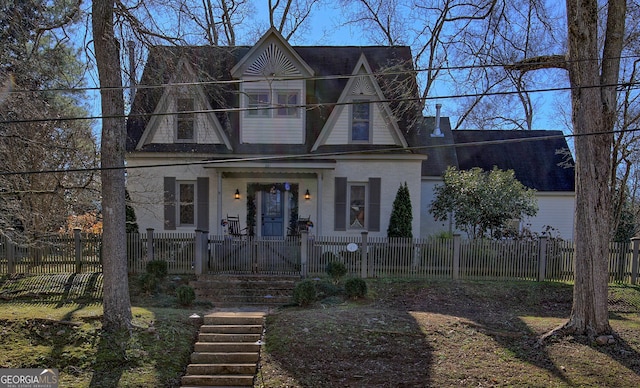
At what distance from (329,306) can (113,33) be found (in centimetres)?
720

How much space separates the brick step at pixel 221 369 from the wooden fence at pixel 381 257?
4.83m

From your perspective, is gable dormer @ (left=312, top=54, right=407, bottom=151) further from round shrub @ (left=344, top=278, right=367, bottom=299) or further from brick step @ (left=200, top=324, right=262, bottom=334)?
brick step @ (left=200, top=324, right=262, bottom=334)

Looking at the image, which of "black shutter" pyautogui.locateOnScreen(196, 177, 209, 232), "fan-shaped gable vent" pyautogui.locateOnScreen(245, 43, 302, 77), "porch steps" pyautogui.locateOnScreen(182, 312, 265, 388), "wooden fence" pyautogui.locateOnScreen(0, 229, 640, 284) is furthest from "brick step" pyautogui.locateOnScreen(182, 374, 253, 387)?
"fan-shaped gable vent" pyautogui.locateOnScreen(245, 43, 302, 77)

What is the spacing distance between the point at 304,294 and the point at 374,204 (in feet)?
18.1

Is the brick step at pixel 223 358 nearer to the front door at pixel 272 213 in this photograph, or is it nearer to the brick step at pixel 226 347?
the brick step at pixel 226 347

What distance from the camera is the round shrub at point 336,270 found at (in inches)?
436

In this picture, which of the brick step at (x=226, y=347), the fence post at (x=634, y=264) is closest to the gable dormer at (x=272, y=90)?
the brick step at (x=226, y=347)

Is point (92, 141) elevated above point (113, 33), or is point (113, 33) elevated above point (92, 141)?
point (113, 33)

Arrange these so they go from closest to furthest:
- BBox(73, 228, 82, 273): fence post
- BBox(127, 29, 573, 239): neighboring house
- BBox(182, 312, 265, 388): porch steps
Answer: BBox(182, 312, 265, 388): porch steps
BBox(73, 228, 82, 273): fence post
BBox(127, 29, 573, 239): neighboring house

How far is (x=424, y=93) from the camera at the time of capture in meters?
19.6

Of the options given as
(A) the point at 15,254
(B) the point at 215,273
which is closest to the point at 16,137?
(A) the point at 15,254

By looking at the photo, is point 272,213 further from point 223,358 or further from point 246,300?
point 223,358

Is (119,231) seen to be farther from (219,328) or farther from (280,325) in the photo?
(280,325)

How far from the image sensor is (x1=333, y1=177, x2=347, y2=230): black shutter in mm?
14234
